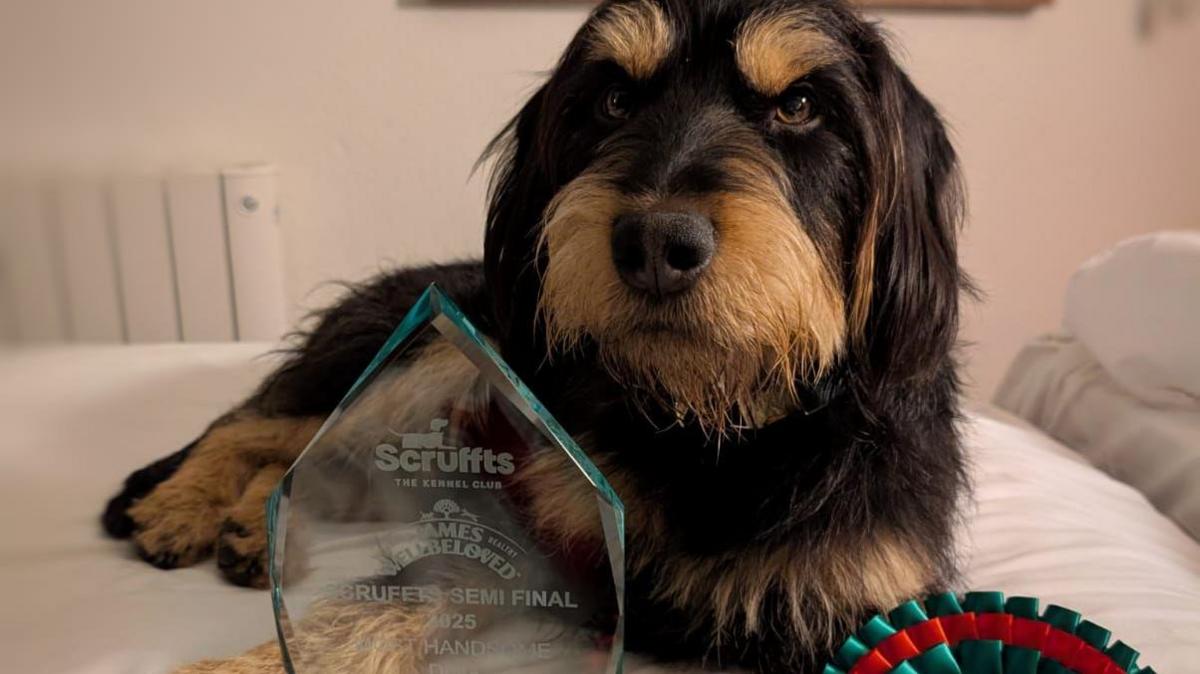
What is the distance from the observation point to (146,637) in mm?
1241

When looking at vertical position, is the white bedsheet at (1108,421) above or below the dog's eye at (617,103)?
below

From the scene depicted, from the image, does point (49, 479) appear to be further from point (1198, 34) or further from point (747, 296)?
point (1198, 34)

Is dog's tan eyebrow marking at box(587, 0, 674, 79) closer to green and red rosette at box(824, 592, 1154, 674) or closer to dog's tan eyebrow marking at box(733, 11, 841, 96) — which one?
dog's tan eyebrow marking at box(733, 11, 841, 96)

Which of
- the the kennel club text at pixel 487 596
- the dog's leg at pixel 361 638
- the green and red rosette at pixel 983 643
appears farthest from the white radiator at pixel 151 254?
the green and red rosette at pixel 983 643

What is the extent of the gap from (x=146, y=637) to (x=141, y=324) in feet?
6.45

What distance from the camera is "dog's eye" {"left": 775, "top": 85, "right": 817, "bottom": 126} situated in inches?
47.7

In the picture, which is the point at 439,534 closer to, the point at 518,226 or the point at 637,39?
the point at 518,226

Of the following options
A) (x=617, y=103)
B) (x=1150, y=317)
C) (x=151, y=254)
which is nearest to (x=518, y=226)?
(x=617, y=103)

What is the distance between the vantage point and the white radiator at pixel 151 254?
271cm

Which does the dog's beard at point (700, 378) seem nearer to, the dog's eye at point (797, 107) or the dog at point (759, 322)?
the dog at point (759, 322)

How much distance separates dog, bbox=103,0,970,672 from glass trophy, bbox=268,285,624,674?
85mm

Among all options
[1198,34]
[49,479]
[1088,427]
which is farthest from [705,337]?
[1198,34]

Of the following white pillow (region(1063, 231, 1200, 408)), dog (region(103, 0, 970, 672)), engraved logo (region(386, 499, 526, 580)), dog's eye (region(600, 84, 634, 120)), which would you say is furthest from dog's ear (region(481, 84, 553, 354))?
white pillow (region(1063, 231, 1200, 408))

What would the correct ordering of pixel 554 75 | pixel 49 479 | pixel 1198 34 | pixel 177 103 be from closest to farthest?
pixel 554 75, pixel 49 479, pixel 177 103, pixel 1198 34
